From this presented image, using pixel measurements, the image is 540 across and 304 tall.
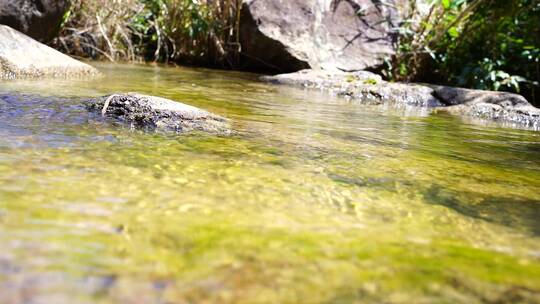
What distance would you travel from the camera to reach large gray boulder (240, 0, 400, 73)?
8430 mm

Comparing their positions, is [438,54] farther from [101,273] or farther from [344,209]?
[101,273]

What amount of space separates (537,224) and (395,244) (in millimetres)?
586

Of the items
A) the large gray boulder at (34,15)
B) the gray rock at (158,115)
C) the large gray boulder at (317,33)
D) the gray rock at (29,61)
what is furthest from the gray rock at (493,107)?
the large gray boulder at (34,15)

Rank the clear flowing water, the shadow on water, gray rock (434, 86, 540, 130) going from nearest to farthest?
the clear flowing water
the shadow on water
gray rock (434, 86, 540, 130)

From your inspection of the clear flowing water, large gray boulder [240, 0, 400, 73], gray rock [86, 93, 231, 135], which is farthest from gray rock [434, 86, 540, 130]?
gray rock [86, 93, 231, 135]

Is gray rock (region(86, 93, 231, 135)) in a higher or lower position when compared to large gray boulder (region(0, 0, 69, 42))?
lower

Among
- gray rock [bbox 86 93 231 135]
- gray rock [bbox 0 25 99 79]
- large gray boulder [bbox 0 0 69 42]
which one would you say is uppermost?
large gray boulder [bbox 0 0 69 42]

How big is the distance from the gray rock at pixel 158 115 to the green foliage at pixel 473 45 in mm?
5883

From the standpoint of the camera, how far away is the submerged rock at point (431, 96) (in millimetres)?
5527

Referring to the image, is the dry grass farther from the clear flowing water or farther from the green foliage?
the clear flowing water

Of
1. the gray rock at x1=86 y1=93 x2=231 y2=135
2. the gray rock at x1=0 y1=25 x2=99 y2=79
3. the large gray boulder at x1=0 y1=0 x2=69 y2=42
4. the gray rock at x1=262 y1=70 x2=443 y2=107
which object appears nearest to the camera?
the gray rock at x1=86 y1=93 x2=231 y2=135

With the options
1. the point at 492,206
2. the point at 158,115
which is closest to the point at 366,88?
the point at 158,115

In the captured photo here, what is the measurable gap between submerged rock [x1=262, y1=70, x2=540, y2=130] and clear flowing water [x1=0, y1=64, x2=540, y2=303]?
289 centimetres

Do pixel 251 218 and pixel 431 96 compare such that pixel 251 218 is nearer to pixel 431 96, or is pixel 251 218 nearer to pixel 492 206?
pixel 492 206
